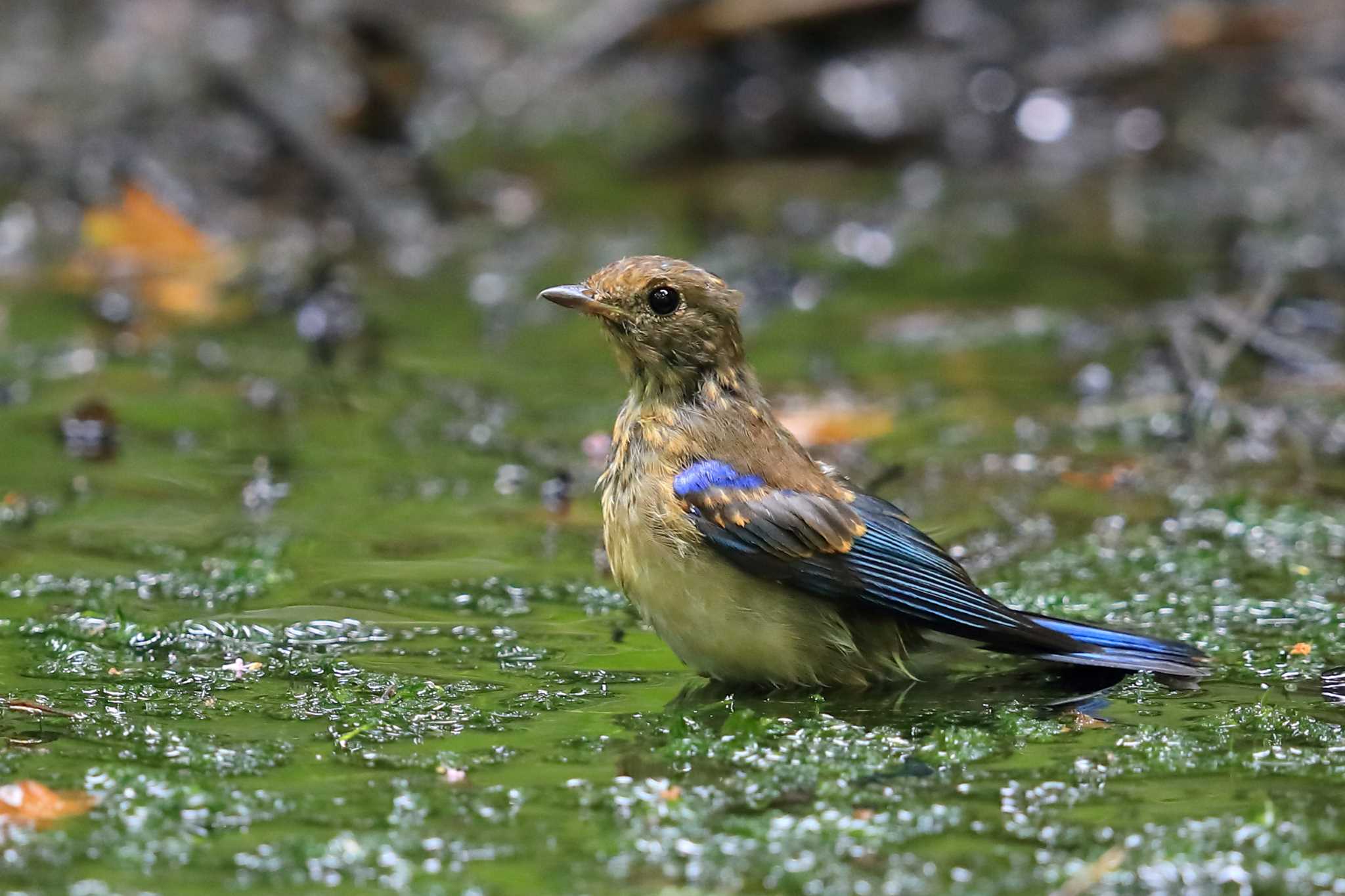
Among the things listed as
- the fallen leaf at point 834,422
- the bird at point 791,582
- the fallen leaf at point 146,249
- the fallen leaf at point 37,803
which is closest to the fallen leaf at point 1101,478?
the fallen leaf at point 834,422

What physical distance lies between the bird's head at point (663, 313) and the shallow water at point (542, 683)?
2.21 ft

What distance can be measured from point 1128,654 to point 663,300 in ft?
4.50

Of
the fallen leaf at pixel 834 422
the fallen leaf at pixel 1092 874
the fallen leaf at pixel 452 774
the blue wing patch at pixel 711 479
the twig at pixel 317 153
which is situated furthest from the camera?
the twig at pixel 317 153

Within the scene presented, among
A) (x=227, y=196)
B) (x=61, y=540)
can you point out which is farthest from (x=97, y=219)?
(x=61, y=540)

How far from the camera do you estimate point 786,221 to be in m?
10.4

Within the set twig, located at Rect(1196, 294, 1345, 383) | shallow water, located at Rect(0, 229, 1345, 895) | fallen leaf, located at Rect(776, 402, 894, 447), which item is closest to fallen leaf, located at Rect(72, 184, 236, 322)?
shallow water, located at Rect(0, 229, 1345, 895)

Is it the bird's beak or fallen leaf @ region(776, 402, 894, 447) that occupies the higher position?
fallen leaf @ region(776, 402, 894, 447)

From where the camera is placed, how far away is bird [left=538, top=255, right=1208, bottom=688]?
12.7 ft

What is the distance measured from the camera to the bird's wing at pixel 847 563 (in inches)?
152

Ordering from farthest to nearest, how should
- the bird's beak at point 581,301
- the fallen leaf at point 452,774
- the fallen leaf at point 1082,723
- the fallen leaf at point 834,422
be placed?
the fallen leaf at point 834,422 → the bird's beak at point 581,301 → the fallen leaf at point 1082,723 → the fallen leaf at point 452,774

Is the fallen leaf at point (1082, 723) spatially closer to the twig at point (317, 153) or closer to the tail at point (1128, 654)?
the tail at point (1128, 654)

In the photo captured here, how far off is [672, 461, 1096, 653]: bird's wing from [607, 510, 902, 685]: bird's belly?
0.05 metres

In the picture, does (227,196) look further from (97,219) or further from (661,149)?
(661,149)

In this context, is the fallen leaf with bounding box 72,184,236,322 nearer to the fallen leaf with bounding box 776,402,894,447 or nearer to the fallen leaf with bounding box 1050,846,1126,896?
the fallen leaf with bounding box 776,402,894,447
